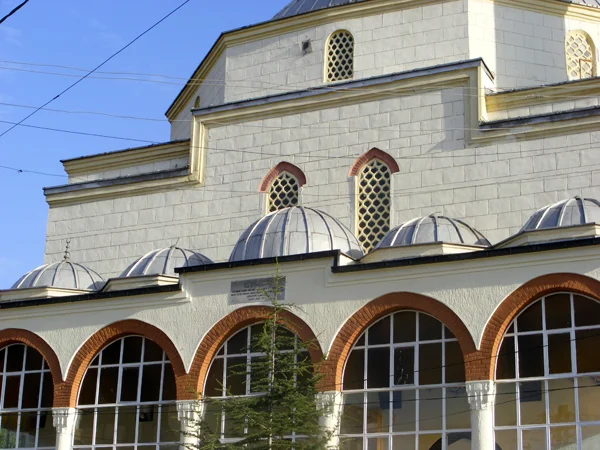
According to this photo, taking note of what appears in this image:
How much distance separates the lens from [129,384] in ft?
68.5

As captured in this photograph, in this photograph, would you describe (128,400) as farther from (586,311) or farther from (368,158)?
(586,311)

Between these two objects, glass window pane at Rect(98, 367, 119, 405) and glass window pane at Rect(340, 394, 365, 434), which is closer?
glass window pane at Rect(340, 394, 365, 434)

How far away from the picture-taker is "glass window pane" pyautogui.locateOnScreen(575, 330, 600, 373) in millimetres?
17141

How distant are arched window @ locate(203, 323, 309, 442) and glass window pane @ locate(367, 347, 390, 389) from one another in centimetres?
131

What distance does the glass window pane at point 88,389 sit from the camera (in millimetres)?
21188

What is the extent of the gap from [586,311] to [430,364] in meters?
2.88

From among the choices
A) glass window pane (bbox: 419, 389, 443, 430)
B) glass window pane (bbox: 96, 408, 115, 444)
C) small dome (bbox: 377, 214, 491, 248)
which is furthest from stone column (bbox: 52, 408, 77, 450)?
glass window pane (bbox: 419, 389, 443, 430)

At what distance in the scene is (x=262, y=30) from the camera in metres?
26.5

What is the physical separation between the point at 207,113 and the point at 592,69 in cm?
966

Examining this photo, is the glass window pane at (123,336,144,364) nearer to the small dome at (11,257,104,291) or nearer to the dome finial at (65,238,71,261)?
the small dome at (11,257,104,291)

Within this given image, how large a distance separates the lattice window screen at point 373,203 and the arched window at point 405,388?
172 inches

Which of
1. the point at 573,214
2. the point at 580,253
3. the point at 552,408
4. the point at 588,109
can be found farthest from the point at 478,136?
the point at 552,408

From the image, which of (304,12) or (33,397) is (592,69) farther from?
(33,397)

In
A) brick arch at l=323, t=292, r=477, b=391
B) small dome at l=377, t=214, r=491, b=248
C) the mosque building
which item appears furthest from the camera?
small dome at l=377, t=214, r=491, b=248
